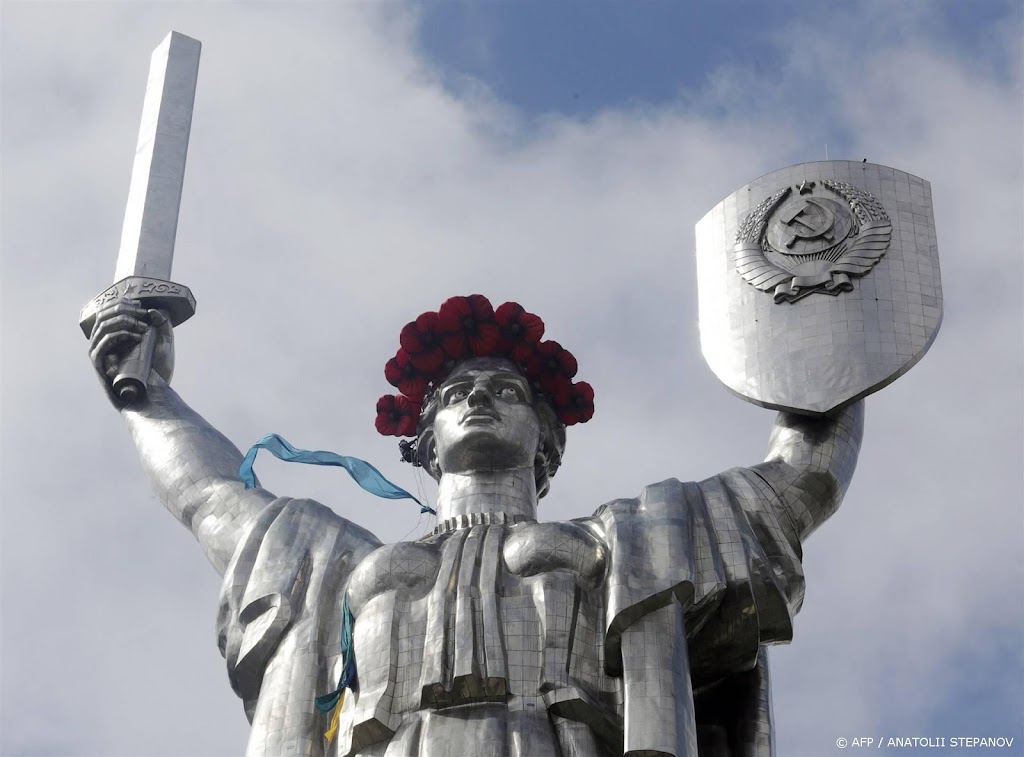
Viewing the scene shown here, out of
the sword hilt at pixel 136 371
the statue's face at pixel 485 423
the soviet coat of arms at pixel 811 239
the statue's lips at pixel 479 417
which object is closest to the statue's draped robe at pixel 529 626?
the statue's face at pixel 485 423

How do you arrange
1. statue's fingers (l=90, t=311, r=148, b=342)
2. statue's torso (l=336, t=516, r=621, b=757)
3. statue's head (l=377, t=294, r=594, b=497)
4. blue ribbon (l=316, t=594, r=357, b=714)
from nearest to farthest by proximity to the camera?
statue's torso (l=336, t=516, r=621, b=757)
blue ribbon (l=316, t=594, r=357, b=714)
statue's head (l=377, t=294, r=594, b=497)
statue's fingers (l=90, t=311, r=148, b=342)

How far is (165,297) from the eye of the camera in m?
16.4

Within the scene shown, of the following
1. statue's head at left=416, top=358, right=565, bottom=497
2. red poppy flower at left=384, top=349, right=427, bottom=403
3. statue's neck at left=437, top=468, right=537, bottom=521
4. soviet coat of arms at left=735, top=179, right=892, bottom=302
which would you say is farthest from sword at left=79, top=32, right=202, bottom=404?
soviet coat of arms at left=735, top=179, right=892, bottom=302

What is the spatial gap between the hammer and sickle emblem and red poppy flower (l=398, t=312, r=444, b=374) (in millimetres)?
2616

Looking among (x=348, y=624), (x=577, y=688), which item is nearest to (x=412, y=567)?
(x=348, y=624)

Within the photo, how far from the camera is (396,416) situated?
54.6 feet

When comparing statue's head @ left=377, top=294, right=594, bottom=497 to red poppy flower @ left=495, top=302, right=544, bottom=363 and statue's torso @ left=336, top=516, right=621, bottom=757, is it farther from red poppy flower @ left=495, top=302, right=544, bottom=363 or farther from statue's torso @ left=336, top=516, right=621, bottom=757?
statue's torso @ left=336, top=516, right=621, bottom=757

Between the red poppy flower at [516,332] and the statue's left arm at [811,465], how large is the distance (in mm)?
2051

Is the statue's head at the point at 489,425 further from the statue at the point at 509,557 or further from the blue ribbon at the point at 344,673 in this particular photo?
the blue ribbon at the point at 344,673

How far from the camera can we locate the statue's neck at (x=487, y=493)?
15.5m

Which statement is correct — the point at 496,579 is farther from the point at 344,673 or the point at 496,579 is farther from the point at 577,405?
the point at 577,405

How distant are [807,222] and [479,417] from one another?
2.71 metres

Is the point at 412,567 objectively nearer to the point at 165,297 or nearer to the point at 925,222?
the point at 165,297

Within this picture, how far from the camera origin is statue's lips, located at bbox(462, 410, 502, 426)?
51.4 feet
